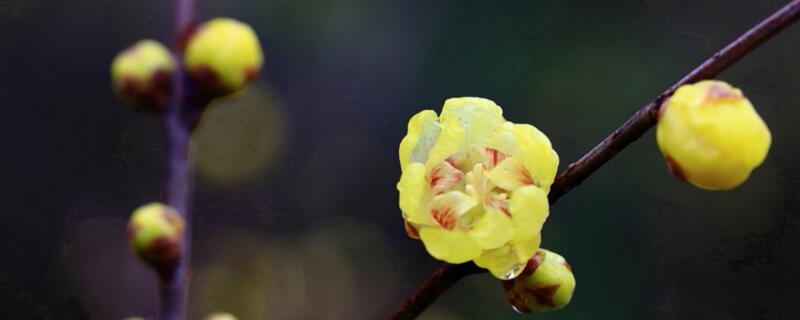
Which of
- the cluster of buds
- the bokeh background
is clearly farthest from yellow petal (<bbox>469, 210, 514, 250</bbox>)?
the bokeh background

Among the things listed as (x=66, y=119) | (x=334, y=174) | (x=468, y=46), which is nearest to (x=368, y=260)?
(x=334, y=174)

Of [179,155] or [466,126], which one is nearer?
[179,155]

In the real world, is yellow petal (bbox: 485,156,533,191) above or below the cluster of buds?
below

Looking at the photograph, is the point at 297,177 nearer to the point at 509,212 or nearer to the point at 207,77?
the point at 509,212

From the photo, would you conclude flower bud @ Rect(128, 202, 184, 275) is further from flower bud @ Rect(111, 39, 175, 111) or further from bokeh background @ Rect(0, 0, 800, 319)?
bokeh background @ Rect(0, 0, 800, 319)

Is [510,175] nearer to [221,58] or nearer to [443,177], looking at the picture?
[443,177]

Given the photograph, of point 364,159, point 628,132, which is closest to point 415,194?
point 628,132
